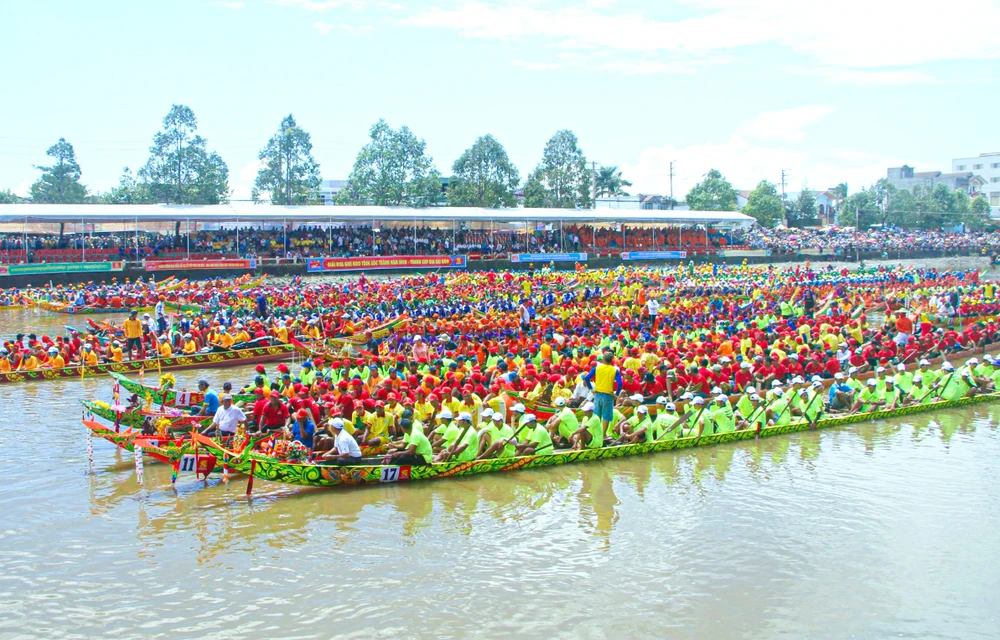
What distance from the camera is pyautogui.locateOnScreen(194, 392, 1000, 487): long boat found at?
10.9 m

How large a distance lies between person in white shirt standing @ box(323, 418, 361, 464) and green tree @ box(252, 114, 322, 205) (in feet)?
172

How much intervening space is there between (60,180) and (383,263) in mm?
35357

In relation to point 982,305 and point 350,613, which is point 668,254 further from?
point 350,613

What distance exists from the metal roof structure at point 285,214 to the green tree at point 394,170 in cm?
1025

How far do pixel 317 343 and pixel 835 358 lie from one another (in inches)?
460

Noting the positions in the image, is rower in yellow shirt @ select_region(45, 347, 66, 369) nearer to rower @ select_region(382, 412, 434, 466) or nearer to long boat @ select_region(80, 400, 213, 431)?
long boat @ select_region(80, 400, 213, 431)

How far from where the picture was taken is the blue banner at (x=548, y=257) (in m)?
46.8

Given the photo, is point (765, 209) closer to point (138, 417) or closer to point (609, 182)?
point (609, 182)

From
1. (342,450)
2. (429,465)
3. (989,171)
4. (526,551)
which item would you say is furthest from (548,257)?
(989,171)

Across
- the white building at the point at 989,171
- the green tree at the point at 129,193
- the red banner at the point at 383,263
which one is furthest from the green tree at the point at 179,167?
the white building at the point at 989,171

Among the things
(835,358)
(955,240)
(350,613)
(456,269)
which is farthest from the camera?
(955,240)

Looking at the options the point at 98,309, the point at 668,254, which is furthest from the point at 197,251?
the point at 668,254

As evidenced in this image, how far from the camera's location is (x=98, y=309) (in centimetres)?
3072

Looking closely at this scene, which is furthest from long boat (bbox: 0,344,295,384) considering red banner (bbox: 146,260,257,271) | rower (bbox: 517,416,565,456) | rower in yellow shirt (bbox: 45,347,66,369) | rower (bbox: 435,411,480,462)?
red banner (bbox: 146,260,257,271)
